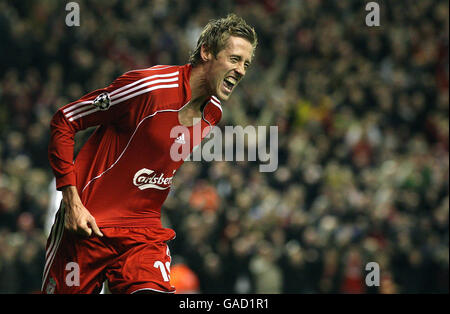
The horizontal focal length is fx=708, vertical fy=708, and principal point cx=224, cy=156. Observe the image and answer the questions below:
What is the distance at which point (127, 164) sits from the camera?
14.1 ft

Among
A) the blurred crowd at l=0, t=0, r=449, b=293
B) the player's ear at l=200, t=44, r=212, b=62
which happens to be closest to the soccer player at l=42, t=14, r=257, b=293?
the player's ear at l=200, t=44, r=212, b=62

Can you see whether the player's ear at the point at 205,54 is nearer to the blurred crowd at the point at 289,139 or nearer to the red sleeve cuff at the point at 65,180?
the red sleeve cuff at the point at 65,180

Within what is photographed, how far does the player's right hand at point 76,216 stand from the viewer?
409cm

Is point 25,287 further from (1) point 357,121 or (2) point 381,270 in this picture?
(1) point 357,121

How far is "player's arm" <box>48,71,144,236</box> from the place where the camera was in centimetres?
412

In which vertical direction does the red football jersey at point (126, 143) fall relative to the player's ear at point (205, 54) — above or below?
below

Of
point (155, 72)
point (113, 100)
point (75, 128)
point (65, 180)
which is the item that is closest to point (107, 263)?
point (65, 180)

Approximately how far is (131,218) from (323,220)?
6711 mm

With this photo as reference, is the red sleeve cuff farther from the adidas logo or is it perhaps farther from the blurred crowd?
the blurred crowd

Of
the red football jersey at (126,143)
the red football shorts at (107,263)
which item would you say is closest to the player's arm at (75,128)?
the red football jersey at (126,143)

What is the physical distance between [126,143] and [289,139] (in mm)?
8186

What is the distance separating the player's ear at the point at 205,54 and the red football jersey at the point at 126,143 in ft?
0.47

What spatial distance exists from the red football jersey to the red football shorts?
0.12 meters

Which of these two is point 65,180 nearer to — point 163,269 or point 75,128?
point 75,128
